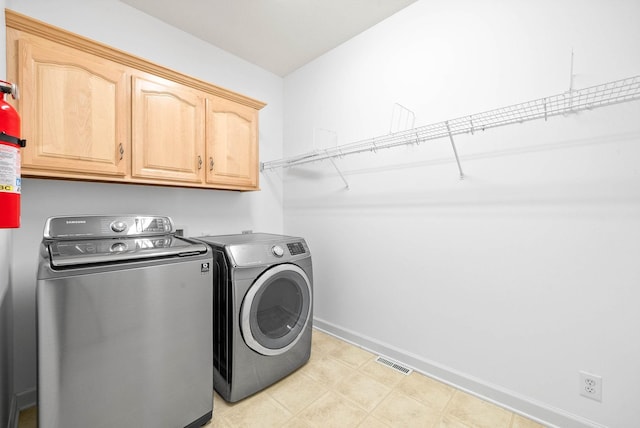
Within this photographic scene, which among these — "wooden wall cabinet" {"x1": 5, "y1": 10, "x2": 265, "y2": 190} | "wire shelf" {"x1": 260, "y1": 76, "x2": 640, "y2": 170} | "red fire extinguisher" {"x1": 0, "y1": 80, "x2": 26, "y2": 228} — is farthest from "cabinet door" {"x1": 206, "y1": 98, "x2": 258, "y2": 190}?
"red fire extinguisher" {"x1": 0, "y1": 80, "x2": 26, "y2": 228}

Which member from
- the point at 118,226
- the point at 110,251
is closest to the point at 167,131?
the point at 118,226

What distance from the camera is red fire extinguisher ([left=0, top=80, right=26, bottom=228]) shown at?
78cm

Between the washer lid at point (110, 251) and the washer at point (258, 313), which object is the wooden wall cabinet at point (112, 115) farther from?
the washer at point (258, 313)

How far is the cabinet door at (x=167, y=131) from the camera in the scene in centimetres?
179

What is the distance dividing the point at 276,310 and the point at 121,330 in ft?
3.09

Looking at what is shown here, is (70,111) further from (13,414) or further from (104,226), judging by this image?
(13,414)

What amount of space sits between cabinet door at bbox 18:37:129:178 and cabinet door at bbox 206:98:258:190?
1.91 feet

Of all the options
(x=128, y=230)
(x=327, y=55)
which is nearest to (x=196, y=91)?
(x=128, y=230)

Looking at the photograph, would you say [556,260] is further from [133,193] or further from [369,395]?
[133,193]

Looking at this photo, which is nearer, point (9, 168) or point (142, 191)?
point (9, 168)

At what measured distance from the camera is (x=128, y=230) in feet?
5.72

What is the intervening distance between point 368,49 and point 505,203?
1.67 metres

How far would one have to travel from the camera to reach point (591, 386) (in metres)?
1.37

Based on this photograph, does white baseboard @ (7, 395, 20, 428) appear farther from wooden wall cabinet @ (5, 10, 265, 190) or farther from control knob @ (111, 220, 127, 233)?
wooden wall cabinet @ (5, 10, 265, 190)
